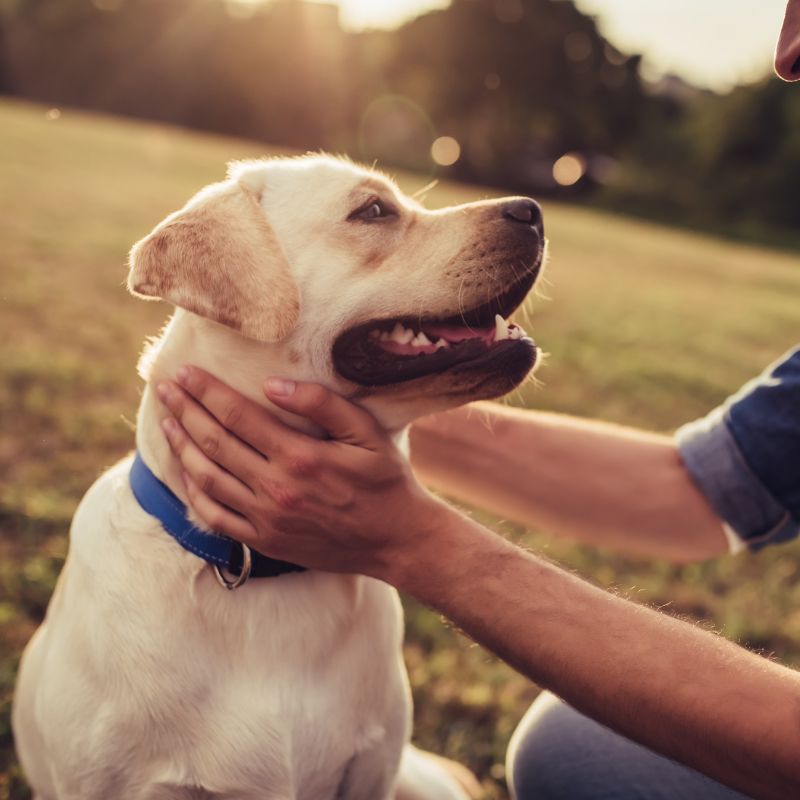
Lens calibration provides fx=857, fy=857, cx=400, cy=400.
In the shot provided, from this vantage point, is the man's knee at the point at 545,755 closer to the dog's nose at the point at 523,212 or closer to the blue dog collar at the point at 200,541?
the blue dog collar at the point at 200,541

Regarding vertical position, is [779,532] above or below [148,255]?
below

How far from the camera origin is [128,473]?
2.38m

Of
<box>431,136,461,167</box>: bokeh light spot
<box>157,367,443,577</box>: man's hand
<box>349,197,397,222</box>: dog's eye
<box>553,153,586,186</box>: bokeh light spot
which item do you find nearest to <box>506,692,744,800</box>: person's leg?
<box>157,367,443,577</box>: man's hand

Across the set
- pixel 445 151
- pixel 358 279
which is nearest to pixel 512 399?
pixel 358 279

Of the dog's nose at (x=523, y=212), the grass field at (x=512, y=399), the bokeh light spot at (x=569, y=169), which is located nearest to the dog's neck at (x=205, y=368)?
the dog's nose at (x=523, y=212)

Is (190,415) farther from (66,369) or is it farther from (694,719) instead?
(66,369)

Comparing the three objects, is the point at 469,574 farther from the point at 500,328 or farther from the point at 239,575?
the point at 500,328

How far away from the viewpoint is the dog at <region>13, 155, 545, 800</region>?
82.7 inches

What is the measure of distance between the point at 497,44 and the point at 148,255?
44435mm

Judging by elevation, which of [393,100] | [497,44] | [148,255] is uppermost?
[148,255]

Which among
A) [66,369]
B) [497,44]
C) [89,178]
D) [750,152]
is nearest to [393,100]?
[497,44]

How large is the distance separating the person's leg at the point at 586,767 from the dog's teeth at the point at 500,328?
47.0 inches

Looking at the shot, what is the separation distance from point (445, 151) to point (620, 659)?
1685 inches

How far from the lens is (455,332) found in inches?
95.6
